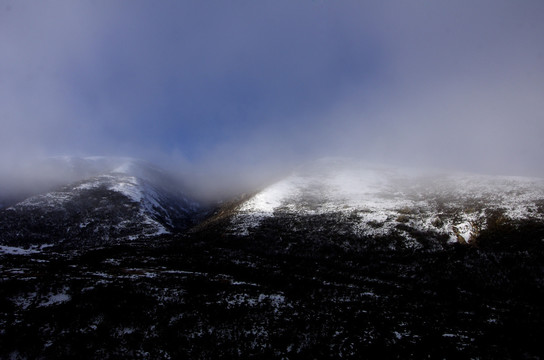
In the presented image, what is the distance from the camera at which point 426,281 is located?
25281mm

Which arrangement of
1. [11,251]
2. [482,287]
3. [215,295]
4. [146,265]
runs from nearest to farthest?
[215,295] → [482,287] → [146,265] → [11,251]

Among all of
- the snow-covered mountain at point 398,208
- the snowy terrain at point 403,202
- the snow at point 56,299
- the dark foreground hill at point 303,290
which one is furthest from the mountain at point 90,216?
the snow at point 56,299

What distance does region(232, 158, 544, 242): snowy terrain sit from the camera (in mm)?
38219

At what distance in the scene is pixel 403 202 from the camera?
54312 mm

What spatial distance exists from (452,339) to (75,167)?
138m

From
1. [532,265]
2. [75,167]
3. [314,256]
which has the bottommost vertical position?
[314,256]

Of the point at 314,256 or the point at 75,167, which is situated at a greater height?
the point at 75,167

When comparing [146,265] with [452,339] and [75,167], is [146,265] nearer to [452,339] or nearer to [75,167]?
[452,339]

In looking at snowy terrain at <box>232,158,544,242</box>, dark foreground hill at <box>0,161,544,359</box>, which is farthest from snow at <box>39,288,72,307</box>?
snowy terrain at <box>232,158,544,242</box>

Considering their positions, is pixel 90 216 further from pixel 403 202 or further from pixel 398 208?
pixel 403 202

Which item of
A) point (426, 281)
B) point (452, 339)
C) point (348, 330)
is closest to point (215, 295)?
point (348, 330)

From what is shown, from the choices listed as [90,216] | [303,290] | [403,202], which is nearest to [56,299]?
[303,290]

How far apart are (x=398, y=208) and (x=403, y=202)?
582cm

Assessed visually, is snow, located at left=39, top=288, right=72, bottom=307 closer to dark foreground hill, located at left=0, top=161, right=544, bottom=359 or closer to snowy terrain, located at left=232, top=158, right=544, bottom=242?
dark foreground hill, located at left=0, top=161, right=544, bottom=359
